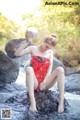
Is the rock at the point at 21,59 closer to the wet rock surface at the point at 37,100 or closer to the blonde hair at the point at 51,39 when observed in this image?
the wet rock surface at the point at 37,100

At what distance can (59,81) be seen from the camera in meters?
2.48

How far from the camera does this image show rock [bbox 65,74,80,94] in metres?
2.57

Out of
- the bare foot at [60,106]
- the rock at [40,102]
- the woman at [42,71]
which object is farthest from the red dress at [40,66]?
the bare foot at [60,106]

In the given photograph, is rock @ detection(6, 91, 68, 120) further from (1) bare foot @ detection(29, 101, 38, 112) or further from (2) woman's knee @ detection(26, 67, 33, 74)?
(2) woman's knee @ detection(26, 67, 33, 74)

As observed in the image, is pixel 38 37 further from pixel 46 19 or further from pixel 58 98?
pixel 58 98

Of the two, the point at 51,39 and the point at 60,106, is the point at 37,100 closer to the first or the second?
the point at 60,106

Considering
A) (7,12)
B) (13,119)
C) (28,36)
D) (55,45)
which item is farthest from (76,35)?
(13,119)

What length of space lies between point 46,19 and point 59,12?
118 millimetres

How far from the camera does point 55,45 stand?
255 cm

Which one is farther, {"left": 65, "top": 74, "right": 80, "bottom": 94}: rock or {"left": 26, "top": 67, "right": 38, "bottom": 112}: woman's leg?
{"left": 65, "top": 74, "right": 80, "bottom": 94}: rock

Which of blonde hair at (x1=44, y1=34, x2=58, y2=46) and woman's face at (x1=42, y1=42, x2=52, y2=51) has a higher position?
blonde hair at (x1=44, y1=34, x2=58, y2=46)

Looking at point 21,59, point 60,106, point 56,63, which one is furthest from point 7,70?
point 60,106

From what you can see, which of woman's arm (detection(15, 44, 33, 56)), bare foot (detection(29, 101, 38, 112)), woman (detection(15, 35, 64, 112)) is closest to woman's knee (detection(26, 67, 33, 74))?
woman (detection(15, 35, 64, 112))

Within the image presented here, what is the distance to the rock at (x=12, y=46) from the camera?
2518 millimetres
